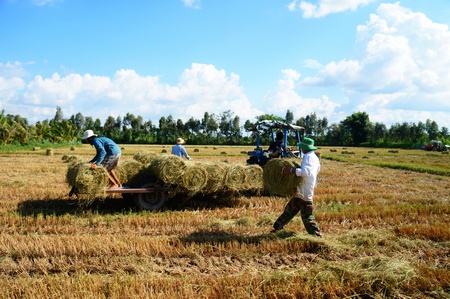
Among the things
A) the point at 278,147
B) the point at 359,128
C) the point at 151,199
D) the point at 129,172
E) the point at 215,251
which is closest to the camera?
the point at 215,251

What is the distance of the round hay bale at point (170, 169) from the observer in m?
8.19

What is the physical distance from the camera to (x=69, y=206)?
869 centimetres

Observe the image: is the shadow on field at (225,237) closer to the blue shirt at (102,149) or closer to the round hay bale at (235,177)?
the round hay bale at (235,177)

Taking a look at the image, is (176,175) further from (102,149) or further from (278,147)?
(278,147)

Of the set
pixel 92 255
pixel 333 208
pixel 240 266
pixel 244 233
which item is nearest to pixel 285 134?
pixel 333 208

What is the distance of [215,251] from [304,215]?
175 cm

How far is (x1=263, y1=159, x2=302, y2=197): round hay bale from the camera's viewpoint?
22.5ft

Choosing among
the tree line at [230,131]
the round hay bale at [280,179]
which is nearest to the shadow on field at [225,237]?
the round hay bale at [280,179]

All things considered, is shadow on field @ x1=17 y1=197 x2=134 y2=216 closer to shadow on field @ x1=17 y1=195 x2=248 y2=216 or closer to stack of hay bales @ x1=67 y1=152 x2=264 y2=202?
shadow on field @ x1=17 y1=195 x2=248 y2=216

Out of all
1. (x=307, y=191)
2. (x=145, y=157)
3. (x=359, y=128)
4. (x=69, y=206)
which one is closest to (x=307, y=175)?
(x=307, y=191)

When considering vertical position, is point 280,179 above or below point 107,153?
below

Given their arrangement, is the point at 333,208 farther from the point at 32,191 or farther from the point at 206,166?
the point at 32,191

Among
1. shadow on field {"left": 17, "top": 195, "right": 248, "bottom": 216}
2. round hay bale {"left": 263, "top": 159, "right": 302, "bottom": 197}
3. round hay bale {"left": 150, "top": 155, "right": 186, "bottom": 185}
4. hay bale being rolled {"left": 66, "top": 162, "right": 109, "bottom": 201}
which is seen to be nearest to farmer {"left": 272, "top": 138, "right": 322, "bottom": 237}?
round hay bale {"left": 263, "top": 159, "right": 302, "bottom": 197}

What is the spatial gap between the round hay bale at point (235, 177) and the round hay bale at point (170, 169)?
4.04ft
